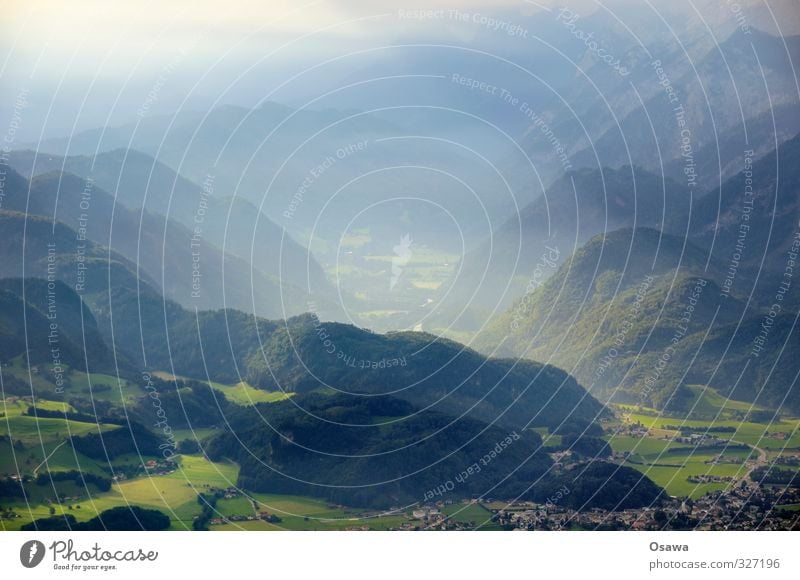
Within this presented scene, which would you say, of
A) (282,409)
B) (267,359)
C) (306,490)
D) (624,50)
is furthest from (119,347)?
(624,50)

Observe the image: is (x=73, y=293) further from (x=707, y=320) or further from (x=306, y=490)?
(x=707, y=320)

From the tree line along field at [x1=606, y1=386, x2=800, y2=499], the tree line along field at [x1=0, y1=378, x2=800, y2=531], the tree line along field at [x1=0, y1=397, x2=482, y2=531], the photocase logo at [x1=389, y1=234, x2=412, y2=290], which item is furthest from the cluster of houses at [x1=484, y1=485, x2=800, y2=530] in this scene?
the photocase logo at [x1=389, y1=234, x2=412, y2=290]

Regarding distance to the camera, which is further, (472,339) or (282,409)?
(472,339)

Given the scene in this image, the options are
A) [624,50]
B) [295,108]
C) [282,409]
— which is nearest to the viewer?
[282,409]

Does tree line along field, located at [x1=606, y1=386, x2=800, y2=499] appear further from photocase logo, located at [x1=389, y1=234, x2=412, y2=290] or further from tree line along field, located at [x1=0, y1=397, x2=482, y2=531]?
photocase logo, located at [x1=389, y1=234, x2=412, y2=290]

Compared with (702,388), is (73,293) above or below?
above
